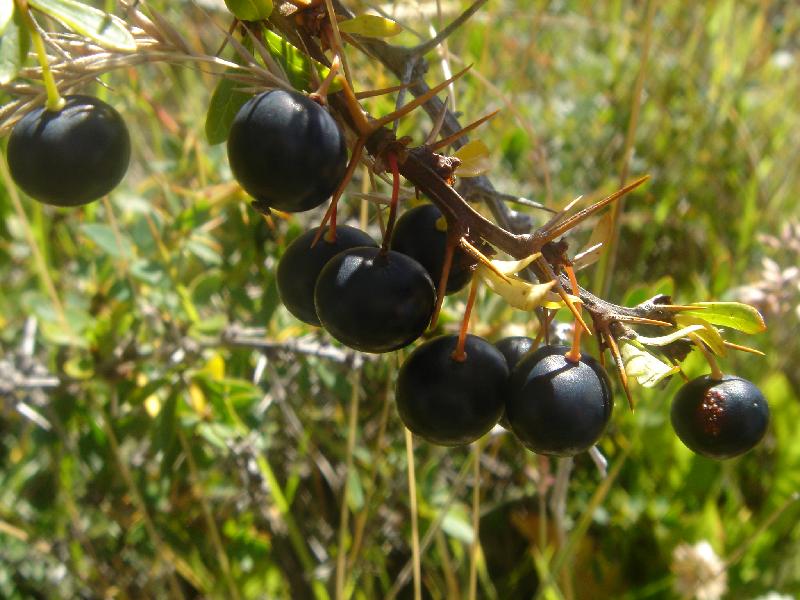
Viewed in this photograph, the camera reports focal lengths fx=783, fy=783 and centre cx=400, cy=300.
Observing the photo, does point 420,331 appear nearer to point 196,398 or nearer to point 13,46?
point 13,46

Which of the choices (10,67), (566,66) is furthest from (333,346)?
(566,66)

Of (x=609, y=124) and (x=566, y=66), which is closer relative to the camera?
(x=609, y=124)

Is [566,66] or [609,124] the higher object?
[566,66]

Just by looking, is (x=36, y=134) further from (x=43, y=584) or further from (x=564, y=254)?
(x=43, y=584)

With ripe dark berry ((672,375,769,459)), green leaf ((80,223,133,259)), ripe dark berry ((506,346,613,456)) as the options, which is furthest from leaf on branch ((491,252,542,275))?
green leaf ((80,223,133,259))

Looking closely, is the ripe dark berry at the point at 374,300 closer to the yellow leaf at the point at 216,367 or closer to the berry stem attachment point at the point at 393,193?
the berry stem attachment point at the point at 393,193

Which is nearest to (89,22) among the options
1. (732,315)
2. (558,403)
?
(558,403)

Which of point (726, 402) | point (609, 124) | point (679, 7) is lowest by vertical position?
point (726, 402)
